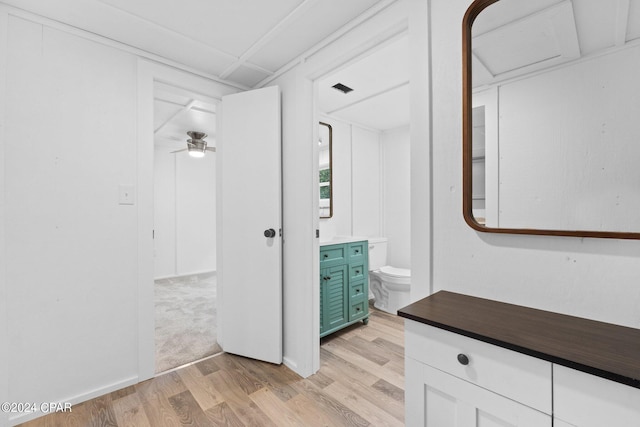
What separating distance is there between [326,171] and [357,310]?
1.55 m

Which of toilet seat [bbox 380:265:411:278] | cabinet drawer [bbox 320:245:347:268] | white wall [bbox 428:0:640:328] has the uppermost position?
white wall [bbox 428:0:640:328]

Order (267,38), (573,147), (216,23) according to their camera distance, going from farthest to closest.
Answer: (267,38) < (216,23) < (573,147)

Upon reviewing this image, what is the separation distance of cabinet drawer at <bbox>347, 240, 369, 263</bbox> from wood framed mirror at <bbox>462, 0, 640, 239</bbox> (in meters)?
1.62

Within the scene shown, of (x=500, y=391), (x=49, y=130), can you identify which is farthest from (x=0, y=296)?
(x=500, y=391)

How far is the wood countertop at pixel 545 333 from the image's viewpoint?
2.20 feet

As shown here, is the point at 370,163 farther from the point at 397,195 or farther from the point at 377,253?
the point at 377,253

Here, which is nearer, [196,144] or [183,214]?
[196,144]

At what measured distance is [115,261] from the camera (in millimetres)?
1848

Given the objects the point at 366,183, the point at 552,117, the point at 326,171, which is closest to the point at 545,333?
the point at 552,117

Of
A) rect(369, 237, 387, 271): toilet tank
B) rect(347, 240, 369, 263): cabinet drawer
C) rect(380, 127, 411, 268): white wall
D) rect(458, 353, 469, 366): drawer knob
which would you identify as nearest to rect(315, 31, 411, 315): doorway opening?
rect(380, 127, 411, 268): white wall

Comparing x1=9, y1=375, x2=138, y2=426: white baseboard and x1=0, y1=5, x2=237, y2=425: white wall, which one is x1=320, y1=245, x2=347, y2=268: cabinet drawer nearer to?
x1=0, y1=5, x2=237, y2=425: white wall

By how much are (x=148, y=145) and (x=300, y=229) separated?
1222mm

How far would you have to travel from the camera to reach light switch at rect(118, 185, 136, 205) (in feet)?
6.12

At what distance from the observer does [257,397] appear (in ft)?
5.78
